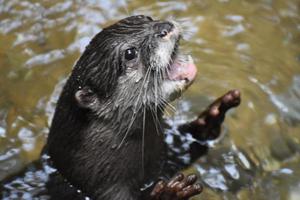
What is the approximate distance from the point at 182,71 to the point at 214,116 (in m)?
0.45

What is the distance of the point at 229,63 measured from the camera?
14.3ft

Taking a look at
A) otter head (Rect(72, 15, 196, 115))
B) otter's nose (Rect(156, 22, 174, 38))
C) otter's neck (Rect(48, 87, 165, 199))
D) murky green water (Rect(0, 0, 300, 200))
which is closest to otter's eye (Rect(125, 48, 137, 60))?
otter head (Rect(72, 15, 196, 115))

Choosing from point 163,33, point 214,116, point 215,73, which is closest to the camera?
point 163,33

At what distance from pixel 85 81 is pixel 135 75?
227 millimetres

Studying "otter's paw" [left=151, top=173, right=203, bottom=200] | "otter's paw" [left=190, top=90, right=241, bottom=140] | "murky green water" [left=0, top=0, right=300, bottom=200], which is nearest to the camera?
"otter's paw" [left=151, top=173, right=203, bottom=200]

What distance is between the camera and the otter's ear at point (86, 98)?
309cm

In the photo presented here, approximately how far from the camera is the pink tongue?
3.07 meters

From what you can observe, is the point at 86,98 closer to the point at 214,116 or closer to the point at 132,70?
the point at 132,70

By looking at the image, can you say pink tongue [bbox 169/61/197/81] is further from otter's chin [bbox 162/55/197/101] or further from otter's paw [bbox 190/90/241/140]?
otter's paw [bbox 190/90/241/140]

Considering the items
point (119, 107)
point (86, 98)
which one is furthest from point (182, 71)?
point (86, 98)

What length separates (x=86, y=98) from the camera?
312 centimetres

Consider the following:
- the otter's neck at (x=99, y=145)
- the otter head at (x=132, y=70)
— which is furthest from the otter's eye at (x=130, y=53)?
the otter's neck at (x=99, y=145)

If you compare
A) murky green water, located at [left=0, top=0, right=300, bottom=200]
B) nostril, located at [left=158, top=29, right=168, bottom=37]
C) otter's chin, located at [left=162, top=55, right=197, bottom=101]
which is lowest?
murky green water, located at [left=0, top=0, right=300, bottom=200]

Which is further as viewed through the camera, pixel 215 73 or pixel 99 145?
pixel 215 73
